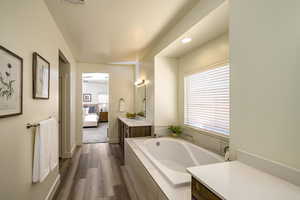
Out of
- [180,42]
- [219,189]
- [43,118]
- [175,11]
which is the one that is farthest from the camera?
[180,42]

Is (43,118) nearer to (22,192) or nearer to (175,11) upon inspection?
(22,192)

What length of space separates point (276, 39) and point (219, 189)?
3.22ft

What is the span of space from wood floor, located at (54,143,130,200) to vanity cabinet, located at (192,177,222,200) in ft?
4.50

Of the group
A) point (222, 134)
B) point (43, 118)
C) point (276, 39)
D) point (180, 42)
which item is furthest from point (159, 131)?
point (276, 39)

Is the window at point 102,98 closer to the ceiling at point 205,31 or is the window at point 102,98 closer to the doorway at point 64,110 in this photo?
the doorway at point 64,110

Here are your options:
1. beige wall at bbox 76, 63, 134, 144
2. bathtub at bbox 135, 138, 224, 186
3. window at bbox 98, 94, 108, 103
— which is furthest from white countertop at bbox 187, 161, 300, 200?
window at bbox 98, 94, 108, 103

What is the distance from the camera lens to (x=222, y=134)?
195 cm

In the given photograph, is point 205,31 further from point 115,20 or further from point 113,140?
point 113,140

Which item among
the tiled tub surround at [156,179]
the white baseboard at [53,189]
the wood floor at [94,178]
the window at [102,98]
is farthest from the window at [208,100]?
the window at [102,98]

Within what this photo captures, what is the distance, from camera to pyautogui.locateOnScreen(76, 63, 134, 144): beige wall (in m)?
4.29

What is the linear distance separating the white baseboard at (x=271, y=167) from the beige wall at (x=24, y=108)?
67.3 inches

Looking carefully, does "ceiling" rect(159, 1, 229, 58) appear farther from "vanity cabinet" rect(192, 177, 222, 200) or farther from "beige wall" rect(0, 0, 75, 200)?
"beige wall" rect(0, 0, 75, 200)

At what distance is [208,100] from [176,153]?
1.09 meters

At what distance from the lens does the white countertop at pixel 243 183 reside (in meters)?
0.71
